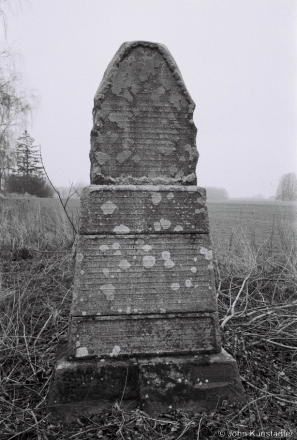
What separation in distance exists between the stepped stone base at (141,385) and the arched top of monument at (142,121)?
1127 millimetres

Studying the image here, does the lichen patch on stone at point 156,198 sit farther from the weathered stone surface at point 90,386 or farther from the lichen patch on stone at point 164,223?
the weathered stone surface at point 90,386

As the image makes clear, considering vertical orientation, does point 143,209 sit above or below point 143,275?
above

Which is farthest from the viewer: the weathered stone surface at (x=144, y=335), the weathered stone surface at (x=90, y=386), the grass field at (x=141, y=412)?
the weathered stone surface at (x=144, y=335)

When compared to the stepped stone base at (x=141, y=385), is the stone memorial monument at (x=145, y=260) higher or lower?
higher

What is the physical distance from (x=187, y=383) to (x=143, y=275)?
0.69 m

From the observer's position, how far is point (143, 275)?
2.39m

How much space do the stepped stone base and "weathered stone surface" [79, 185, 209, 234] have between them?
31.6 inches

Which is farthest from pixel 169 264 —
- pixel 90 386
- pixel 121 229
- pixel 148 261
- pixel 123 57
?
pixel 123 57

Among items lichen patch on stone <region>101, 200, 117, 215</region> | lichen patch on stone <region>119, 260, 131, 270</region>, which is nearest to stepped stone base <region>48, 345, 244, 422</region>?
lichen patch on stone <region>119, 260, 131, 270</region>

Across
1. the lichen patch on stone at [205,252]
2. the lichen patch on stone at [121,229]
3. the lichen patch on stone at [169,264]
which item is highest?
the lichen patch on stone at [121,229]

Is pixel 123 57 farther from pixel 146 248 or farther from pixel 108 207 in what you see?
pixel 146 248

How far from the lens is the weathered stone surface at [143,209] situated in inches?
93.1

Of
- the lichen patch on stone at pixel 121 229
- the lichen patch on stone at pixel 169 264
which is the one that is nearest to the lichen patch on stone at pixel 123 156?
the lichen patch on stone at pixel 121 229

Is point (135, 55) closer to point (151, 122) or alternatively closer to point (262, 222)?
point (151, 122)
